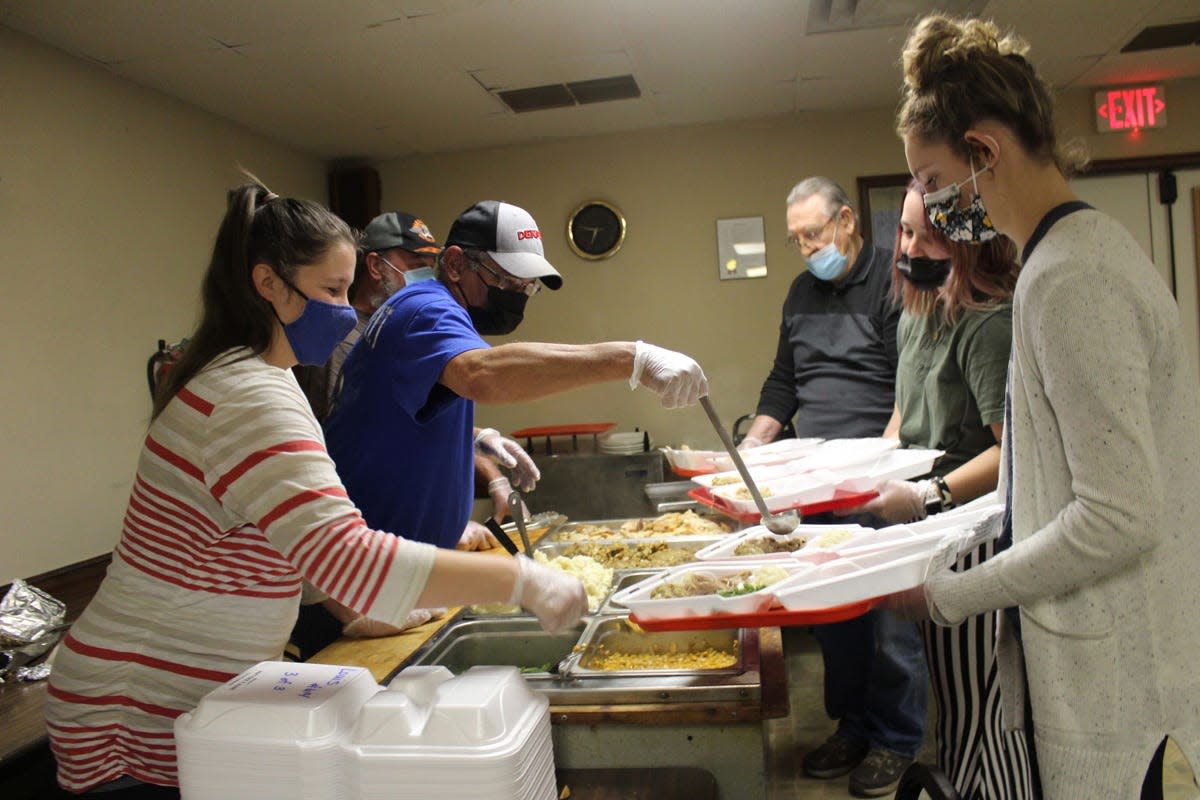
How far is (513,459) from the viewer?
2.72 meters

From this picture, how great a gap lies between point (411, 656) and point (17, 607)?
1215 millimetres

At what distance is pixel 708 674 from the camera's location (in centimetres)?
158

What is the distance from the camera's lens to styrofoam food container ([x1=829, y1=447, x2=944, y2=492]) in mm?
2324

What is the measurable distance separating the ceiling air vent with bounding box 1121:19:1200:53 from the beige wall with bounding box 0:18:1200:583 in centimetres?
76

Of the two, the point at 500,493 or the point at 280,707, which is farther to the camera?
the point at 500,493

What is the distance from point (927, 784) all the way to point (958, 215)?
981 millimetres

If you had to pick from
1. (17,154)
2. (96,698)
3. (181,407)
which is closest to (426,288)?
(181,407)

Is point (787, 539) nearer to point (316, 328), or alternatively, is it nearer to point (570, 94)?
point (316, 328)

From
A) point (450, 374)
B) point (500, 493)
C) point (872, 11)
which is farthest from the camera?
point (872, 11)

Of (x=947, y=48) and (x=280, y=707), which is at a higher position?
(x=947, y=48)

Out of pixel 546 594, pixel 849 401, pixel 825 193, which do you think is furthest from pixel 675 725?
pixel 825 193

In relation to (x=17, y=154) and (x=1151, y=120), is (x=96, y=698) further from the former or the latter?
(x=1151, y=120)

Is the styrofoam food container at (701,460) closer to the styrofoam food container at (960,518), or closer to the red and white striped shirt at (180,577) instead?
the styrofoam food container at (960,518)

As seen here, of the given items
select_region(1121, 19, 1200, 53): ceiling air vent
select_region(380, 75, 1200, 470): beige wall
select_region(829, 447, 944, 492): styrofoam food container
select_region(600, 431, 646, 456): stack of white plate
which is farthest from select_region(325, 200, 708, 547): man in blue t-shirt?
select_region(1121, 19, 1200, 53): ceiling air vent
